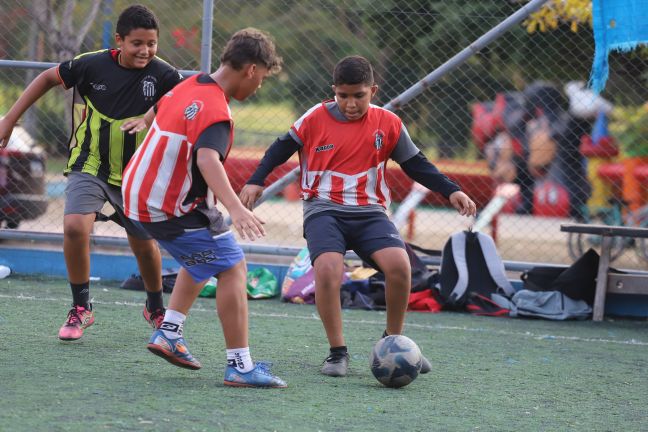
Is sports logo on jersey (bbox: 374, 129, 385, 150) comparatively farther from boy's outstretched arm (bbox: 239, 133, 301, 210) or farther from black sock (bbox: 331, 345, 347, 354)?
black sock (bbox: 331, 345, 347, 354)

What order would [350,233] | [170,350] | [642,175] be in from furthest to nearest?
[642,175], [350,233], [170,350]

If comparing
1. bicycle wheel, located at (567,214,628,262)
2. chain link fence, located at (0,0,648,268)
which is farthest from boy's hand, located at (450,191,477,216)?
bicycle wheel, located at (567,214,628,262)

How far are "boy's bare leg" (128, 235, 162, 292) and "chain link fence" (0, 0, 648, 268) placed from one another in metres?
3.42

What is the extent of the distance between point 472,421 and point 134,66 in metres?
2.74

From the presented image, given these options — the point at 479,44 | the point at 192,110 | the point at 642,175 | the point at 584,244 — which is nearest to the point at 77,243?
the point at 192,110

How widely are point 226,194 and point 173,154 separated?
402 millimetres

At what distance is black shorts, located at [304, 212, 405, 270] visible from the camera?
16.6 ft

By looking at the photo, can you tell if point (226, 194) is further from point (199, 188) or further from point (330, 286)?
point (330, 286)

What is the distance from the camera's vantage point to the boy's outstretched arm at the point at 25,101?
5293 mm

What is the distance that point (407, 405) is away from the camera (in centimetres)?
434

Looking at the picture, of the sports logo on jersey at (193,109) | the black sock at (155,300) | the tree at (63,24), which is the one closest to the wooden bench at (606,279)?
the black sock at (155,300)

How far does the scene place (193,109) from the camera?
4.27 meters

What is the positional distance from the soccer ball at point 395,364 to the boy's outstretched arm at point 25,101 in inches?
88.1

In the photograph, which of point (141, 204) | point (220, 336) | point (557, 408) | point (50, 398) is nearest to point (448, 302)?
point (220, 336)
